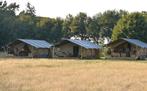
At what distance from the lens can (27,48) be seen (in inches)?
2677

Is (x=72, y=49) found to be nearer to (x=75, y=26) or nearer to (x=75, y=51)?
(x=75, y=51)

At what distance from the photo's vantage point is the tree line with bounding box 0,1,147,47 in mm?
83062

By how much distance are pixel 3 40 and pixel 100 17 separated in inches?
1252

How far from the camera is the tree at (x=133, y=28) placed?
82.7m

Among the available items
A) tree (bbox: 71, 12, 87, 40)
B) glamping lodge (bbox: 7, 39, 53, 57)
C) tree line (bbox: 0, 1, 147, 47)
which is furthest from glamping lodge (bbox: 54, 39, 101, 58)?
tree (bbox: 71, 12, 87, 40)

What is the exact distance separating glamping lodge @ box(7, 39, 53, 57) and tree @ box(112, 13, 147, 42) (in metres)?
19.5

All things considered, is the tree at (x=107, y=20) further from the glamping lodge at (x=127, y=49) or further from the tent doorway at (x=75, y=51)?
the tent doorway at (x=75, y=51)

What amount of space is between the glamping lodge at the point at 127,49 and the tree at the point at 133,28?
14394 mm

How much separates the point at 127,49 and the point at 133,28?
55.0ft

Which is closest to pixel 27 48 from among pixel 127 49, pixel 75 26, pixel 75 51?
pixel 75 51

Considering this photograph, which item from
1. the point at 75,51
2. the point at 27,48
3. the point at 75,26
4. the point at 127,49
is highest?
the point at 75,26

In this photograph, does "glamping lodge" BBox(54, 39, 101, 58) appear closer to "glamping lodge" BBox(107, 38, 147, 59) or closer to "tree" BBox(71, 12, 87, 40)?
"glamping lodge" BBox(107, 38, 147, 59)

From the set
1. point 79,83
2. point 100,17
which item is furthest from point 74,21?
point 79,83

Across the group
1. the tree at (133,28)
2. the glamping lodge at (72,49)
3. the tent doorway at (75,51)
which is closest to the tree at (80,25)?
the tree at (133,28)
